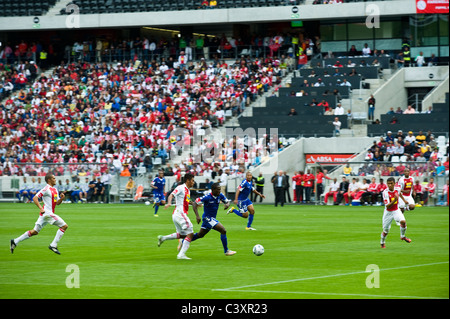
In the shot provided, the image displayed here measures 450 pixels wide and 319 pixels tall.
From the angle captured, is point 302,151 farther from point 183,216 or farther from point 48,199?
point 183,216

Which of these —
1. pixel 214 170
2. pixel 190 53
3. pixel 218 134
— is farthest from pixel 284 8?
pixel 214 170

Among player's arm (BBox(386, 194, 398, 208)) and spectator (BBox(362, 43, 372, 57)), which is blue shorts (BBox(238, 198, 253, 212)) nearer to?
player's arm (BBox(386, 194, 398, 208))

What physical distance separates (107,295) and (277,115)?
1480 inches

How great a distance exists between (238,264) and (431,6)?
3873cm

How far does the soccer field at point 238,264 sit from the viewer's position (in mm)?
13312

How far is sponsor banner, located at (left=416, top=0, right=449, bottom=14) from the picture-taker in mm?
49200

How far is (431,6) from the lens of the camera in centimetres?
5169

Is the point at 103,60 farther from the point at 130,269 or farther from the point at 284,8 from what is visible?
the point at 130,269

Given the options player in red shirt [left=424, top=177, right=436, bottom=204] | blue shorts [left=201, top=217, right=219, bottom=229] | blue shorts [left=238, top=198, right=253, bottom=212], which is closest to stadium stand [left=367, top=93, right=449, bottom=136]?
player in red shirt [left=424, top=177, right=436, bottom=204]

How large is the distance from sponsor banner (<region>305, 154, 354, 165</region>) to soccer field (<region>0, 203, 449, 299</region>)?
16902 millimetres

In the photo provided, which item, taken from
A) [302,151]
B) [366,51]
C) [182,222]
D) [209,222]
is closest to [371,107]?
[302,151]

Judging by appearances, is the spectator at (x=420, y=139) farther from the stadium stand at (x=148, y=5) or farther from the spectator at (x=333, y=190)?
the stadium stand at (x=148, y=5)

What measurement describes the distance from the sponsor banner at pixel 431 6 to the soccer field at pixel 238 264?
23554 mm

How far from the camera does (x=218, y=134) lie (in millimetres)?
50188
